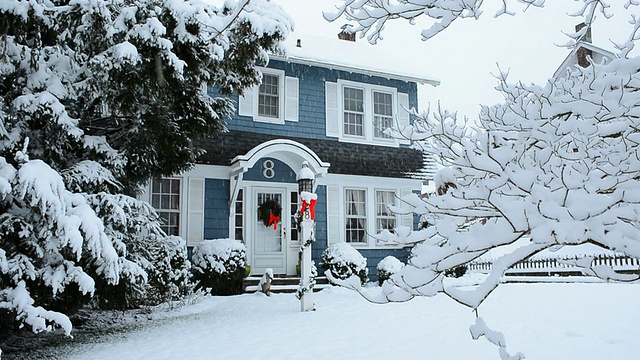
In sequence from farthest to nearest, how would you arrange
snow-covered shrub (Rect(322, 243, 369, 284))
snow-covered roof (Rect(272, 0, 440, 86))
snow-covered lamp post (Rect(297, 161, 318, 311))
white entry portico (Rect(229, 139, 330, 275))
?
snow-covered roof (Rect(272, 0, 440, 86)), white entry portico (Rect(229, 139, 330, 275)), snow-covered shrub (Rect(322, 243, 369, 284)), snow-covered lamp post (Rect(297, 161, 318, 311))

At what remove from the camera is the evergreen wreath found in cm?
1194

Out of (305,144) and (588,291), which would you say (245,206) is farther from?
(588,291)

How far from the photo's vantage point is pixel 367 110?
13.6 m

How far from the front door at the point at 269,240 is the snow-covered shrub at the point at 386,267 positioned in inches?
89.2

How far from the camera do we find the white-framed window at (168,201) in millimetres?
11172

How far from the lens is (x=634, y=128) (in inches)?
89.7

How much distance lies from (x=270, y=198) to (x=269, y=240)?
1.00 m

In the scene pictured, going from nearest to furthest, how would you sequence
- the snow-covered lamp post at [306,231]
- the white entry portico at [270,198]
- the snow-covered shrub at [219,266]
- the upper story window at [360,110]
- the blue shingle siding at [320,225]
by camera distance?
the snow-covered lamp post at [306,231] → the snow-covered shrub at [219,266] → the white entry portico at [270,198] → the blue shingle siding at [320,225] → the upper story window at [360,110]

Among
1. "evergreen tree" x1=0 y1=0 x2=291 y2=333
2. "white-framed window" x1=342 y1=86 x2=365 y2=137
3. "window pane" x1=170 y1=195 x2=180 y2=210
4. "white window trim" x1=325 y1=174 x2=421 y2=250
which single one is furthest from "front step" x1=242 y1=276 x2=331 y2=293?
Answer: "white-framed window" x1=342 y1=86 x2=365 y2=137

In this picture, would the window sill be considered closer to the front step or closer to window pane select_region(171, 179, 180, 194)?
window pane select_region(171, 179, 180, 194)

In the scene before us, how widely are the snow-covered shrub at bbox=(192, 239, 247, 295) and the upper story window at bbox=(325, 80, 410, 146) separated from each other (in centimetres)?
423

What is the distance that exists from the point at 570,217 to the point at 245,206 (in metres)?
10.5

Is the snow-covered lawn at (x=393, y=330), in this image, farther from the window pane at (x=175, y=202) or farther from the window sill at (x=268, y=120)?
the window sill at (x=268, y=120)

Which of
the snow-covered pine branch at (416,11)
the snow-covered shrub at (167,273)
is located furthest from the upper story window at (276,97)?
the snow-covered pine branch at (416,11)
